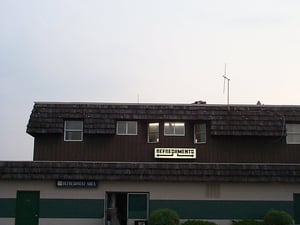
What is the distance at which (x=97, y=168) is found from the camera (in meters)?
29.6

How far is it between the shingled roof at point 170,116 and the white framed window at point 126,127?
606 mm

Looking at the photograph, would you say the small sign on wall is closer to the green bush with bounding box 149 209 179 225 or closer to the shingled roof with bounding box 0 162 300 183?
the shingled roof with bounding box 0 162 300 183

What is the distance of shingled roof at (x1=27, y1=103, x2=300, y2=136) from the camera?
3234cm

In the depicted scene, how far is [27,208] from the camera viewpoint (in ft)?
97.5

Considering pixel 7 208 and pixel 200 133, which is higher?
pixel 200 133

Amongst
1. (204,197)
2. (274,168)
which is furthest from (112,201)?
(274,168)

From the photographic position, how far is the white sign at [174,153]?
107ft

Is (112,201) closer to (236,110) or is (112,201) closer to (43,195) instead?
(43,195)

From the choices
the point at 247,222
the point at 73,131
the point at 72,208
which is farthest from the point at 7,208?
the point at 247,222

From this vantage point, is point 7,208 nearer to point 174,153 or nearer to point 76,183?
point 76,183

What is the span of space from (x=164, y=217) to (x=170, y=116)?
7.62 metres

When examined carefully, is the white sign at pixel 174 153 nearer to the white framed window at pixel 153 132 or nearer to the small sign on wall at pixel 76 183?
the white framed window at pixel 153 132

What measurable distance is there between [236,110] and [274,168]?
16.1 ft

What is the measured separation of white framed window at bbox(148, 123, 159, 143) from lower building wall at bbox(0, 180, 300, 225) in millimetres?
3853
